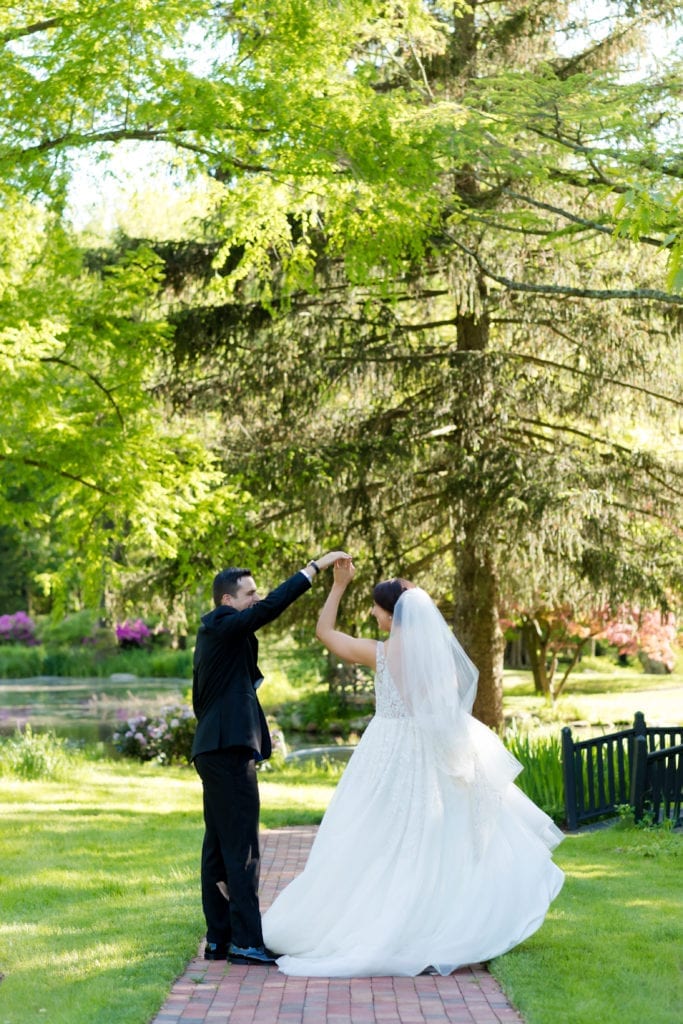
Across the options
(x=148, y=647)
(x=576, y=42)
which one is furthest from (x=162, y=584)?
(x=148, y=647)

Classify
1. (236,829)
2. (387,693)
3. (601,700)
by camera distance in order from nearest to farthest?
1. (236,829)
2. (387,693)
3. (601,700)

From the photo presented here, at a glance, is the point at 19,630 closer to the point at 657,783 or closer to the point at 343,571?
the point at 657,783

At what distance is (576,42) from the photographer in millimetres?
15727

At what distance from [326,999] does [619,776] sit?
22.2ft

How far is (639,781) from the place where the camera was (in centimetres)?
1094

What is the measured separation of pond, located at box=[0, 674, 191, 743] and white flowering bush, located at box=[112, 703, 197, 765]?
266 cm

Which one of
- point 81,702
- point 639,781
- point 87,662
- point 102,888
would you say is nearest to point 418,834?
point 102,888

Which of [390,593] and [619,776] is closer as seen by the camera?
[390,593]

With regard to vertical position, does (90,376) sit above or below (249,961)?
above

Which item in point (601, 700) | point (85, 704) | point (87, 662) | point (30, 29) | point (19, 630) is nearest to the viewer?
point (30, 29)

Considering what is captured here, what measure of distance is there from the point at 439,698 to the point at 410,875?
0.89 meters

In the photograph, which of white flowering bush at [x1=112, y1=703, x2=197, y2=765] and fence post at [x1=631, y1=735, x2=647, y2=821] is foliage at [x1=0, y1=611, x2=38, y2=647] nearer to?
white flowering bush at [x1=112, y1=703, x2=197, y2=765]

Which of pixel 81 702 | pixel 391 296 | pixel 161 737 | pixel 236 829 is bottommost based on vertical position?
pixel 81 702

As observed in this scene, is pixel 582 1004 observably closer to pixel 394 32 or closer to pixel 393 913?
pixel 393 913
